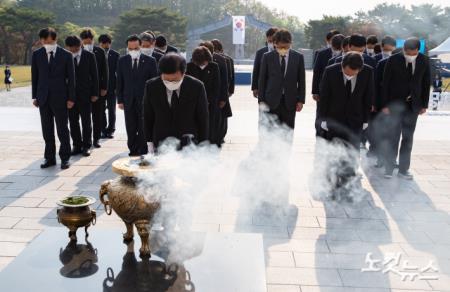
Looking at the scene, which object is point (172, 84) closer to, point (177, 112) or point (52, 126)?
point (177, 112)

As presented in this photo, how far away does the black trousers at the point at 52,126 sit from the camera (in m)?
6.61

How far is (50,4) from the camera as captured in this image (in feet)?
197

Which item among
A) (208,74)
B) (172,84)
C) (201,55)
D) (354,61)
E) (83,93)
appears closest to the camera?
(172,84)

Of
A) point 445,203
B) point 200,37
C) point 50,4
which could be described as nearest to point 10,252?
point 445,203

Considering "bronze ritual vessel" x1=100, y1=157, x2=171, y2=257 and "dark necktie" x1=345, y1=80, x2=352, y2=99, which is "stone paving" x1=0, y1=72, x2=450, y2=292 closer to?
"bronze ritual vessel" x1=100, y1=157, x2=171, y2=257

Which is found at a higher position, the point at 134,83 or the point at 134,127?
the point at 134,83

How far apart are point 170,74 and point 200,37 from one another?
52.1 metres

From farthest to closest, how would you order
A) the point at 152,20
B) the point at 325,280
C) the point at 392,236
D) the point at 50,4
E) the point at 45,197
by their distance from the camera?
the point at 50,4 < the point at 152,20 < the point at 45,197 < the point at 392,236 < the point at 325,280

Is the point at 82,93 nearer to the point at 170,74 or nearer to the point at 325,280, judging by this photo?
the point at 170,74

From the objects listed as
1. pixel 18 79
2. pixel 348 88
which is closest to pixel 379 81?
pixel 348 88

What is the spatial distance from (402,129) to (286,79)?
5.68 feet

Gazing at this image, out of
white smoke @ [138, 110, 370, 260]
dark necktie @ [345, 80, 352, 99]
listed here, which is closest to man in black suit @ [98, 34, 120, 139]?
white smoke @ [138, 110, 370, 260]

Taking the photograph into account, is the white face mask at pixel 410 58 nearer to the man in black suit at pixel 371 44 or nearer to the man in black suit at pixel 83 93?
the man in black suit at pixel 371 44

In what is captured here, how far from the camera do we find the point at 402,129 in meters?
6.57
